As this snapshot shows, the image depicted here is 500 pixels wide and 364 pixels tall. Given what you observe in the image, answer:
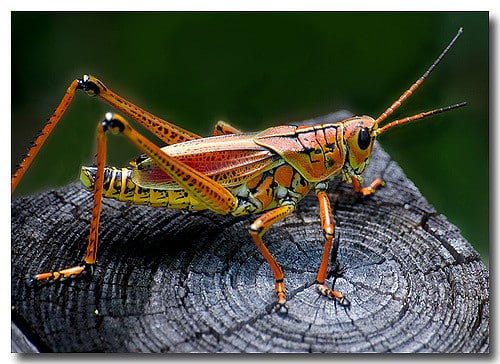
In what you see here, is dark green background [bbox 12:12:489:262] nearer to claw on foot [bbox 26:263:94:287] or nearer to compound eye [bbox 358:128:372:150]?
compound eye [bbox 358:128:372:150]

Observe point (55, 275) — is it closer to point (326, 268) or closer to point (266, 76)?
point (326, 268)

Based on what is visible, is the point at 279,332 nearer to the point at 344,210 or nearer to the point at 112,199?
the point at 344,210

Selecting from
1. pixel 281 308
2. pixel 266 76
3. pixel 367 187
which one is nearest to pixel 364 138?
pixel 367 187

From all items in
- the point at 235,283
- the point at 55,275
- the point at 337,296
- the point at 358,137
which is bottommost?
the point at 55,275

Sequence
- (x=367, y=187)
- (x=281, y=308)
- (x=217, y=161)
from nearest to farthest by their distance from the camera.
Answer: (x=281, y=308), (x=217, y=161), (x=367, y=187)

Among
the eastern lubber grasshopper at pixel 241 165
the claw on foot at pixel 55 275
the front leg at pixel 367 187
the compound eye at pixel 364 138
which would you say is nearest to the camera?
the claw on foot at pixel 55 275

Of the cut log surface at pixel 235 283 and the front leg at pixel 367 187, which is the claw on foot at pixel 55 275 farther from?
the front leg at pixel 367 187

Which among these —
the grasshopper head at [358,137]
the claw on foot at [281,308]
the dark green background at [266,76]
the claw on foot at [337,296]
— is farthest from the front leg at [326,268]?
the dark green background at [266,76]
